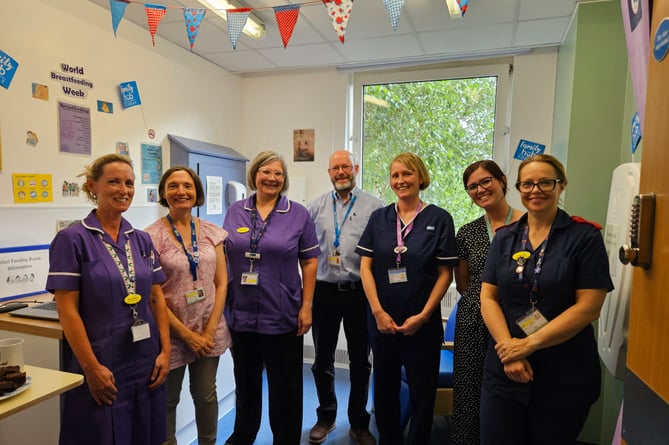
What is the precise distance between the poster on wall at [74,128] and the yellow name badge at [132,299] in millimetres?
1252

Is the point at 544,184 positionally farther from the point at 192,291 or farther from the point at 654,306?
the point at 192,291

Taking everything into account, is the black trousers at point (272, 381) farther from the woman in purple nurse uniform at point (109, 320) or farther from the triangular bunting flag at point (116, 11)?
the triangular bunting flag at point (116, 11)

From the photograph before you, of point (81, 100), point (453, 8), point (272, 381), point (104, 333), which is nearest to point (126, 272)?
point (104, 333)

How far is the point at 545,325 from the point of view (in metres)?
1.37

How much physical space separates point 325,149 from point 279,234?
74.5 inches

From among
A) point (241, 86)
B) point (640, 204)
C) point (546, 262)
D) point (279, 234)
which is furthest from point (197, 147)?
point (640, 204)

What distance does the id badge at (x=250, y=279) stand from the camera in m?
1.89

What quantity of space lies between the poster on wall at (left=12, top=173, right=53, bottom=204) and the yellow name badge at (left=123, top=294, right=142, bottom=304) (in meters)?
1.07

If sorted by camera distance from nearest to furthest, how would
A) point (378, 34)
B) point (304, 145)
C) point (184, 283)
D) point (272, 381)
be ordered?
point (184, 283), point (272, 381), point (378, 34), point (304, 145)

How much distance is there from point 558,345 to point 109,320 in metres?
1.55

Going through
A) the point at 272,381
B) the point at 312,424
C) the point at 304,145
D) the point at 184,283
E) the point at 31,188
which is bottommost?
the point at 312,424

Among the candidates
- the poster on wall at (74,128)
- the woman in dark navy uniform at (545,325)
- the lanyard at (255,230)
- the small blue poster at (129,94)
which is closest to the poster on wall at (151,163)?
the small blue poster at (129,94)

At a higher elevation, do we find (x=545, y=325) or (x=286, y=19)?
(x=286, y=19)

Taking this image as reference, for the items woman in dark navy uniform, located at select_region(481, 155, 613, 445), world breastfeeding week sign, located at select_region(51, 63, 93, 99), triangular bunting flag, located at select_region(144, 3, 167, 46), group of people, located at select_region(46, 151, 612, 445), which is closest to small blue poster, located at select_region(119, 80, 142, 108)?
world breastfeeding week sign, located at select_region(51, 63, 93, 99)
